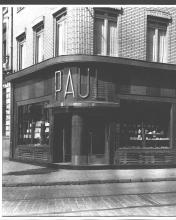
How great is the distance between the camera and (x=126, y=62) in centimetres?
1551

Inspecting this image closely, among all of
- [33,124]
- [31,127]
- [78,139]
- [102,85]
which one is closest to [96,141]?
[78,139]

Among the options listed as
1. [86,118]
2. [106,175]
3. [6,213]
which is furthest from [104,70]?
[6,213]

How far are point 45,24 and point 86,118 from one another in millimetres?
4812

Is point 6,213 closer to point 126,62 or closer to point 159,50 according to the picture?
point 126,62

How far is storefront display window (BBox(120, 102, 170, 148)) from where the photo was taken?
16.2 m

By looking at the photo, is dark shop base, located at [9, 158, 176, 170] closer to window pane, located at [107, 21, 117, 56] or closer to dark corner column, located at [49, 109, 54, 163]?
dark corner column, located at [49, 109, 54, 163]

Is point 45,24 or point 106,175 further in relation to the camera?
point 45,24

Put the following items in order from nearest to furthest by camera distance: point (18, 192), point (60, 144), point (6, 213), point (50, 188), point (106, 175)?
point (6, 213), point (18, 192), point (50, 188), point (106, 175), point (60, 144)

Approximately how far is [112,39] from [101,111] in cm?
A: 309

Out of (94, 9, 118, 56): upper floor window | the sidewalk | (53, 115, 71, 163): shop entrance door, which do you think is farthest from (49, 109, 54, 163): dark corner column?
(94, 9, 118, 56): upper floor window

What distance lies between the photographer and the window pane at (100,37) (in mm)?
15586

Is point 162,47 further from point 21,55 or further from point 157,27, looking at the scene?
point 21,55

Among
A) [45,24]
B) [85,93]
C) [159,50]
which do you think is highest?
[45,24]

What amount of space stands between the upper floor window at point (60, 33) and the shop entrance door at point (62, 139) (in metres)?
2.83
